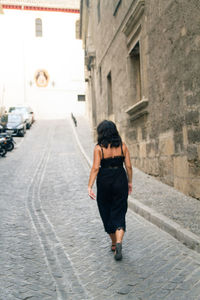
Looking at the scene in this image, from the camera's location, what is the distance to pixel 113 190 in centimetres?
437

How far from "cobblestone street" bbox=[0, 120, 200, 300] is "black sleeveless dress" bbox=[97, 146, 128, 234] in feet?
1.40

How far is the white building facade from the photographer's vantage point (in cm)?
4134

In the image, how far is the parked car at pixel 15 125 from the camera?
25.3 metres

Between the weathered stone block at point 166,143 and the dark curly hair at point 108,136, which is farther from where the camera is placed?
the weathered stone block at point 166,143

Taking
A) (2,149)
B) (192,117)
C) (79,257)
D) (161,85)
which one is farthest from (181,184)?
(2,149)

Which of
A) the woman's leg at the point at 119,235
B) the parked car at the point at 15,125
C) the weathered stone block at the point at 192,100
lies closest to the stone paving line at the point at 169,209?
the woman's leg at the point at 119,235

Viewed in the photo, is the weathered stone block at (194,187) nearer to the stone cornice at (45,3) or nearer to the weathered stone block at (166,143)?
the weathered stone block at (166,143)

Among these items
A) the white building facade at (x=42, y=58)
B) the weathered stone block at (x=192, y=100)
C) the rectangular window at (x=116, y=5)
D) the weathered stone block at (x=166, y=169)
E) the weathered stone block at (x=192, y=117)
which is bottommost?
the weathered stone block at (x=166, y=169)

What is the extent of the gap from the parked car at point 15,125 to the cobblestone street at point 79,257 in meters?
17.3

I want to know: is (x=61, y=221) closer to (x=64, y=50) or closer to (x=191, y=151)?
(x=191, y=151)

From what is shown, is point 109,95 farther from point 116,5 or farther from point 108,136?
point 108,136

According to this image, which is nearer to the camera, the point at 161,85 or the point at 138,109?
the point at 161,85

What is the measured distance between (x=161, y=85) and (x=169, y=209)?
11.2 ft

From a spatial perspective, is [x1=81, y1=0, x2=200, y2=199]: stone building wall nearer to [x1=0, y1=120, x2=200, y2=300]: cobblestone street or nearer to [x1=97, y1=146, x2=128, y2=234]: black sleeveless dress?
[x1=0, y1=120, x2=200, y2=300]: cobblestone street
